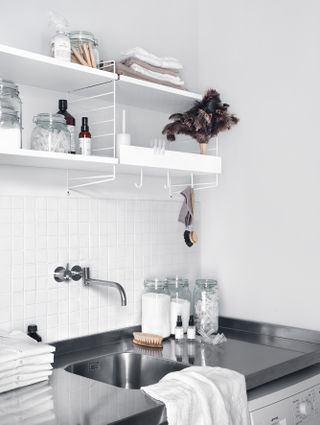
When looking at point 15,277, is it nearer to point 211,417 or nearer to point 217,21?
point 211,417

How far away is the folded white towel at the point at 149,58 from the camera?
239 centimetres

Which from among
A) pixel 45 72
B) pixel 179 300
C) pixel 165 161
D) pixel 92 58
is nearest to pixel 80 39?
pixel 92 58

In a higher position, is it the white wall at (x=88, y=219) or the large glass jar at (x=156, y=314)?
the white wall at (x=88, y=219)

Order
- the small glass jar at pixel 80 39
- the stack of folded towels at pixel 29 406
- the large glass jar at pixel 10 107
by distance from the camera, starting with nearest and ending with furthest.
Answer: the stack of folded towels at pixel 29 406 < the large glass jar at pixel 10 107 < the small glass jar at pixel 80 39

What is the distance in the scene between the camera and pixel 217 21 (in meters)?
2.95

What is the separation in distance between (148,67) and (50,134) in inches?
23.6

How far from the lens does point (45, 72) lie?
209 cm

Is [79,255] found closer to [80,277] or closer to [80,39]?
[80,277]

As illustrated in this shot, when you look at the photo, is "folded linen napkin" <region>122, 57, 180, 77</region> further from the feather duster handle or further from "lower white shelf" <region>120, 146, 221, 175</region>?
"lower white shelf" <region>120, 146, 221, 175</region>

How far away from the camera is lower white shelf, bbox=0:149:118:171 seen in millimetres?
1911

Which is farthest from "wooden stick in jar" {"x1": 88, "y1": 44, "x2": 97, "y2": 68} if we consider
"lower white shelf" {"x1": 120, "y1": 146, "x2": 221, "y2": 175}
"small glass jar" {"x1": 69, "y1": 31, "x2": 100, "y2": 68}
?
"lower white shelf" {"x1": 120, "y1": 146, "x2": 221, "y2": 175}

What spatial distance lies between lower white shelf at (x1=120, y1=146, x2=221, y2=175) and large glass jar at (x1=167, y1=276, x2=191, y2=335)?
0.54 meters

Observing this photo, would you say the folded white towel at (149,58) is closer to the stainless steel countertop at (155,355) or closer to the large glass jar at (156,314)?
the large glass jar at (156,314)

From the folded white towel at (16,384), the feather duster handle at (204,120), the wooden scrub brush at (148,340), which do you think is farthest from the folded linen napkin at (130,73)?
the folded white towel at (16,384)
